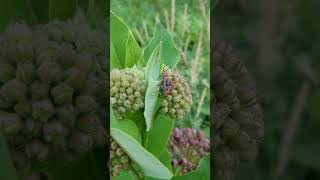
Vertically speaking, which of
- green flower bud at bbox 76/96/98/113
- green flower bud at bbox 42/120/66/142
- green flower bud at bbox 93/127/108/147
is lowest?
green flower bud at bbox 93/127/108/147

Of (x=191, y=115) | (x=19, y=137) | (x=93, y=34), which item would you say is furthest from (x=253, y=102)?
(x=19, y=137)

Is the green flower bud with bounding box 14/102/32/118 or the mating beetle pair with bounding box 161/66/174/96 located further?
the mating beetle pair with bounding box 161/66/174/96

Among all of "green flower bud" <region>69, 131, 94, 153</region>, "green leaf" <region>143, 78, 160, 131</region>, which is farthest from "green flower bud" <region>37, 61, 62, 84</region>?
"green leaf" <region>143, 78, 160, 131</region>

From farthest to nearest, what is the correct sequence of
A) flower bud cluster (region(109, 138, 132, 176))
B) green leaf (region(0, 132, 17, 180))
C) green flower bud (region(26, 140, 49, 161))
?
flower bud cluster (region(109, 138, 132, 176))
green flower bud (region(26, 140, 49, 161))
green leaf (region(0, 132, 17, 180))

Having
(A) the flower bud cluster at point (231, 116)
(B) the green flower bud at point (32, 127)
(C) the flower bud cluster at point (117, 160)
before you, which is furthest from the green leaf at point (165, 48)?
(B) the green flower bud at point (32, 127)

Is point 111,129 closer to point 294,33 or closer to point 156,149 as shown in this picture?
point 156,149

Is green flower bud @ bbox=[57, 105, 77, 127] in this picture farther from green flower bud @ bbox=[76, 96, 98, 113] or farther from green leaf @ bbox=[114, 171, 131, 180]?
green leaf @ bbox=[114, 171, 131, 180]
